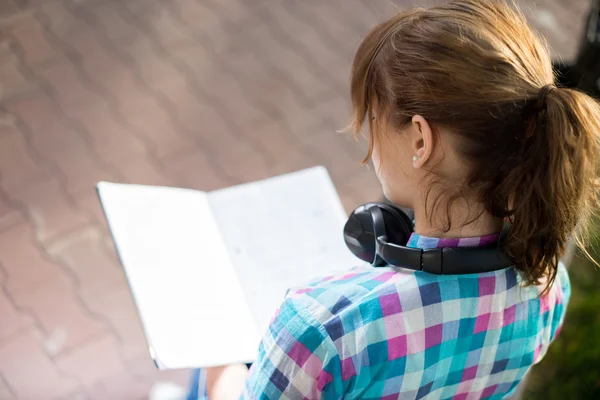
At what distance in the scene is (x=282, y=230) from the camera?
156 centimetres

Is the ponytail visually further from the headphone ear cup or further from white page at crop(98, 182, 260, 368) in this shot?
white page at crop(98, 182, 260, 368)

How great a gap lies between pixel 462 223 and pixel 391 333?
199 mm

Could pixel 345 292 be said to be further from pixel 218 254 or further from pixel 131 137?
pixel 131 137

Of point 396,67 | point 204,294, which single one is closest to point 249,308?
point 204,294

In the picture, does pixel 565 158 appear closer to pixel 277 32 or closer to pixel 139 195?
pixel 139 195

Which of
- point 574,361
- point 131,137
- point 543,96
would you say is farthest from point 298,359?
point 131,137

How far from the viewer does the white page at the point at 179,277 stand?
3.98ft

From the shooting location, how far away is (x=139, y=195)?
1.35m

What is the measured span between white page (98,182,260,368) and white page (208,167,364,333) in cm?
5

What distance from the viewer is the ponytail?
92cm

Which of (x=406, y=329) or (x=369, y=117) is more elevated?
(x=369, y=117)

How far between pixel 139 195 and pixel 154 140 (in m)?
1.46

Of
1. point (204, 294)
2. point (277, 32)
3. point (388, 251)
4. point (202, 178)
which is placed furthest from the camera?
point (277, 32)

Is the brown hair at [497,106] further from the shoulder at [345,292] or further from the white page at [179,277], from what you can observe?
the white page at [179,277]
